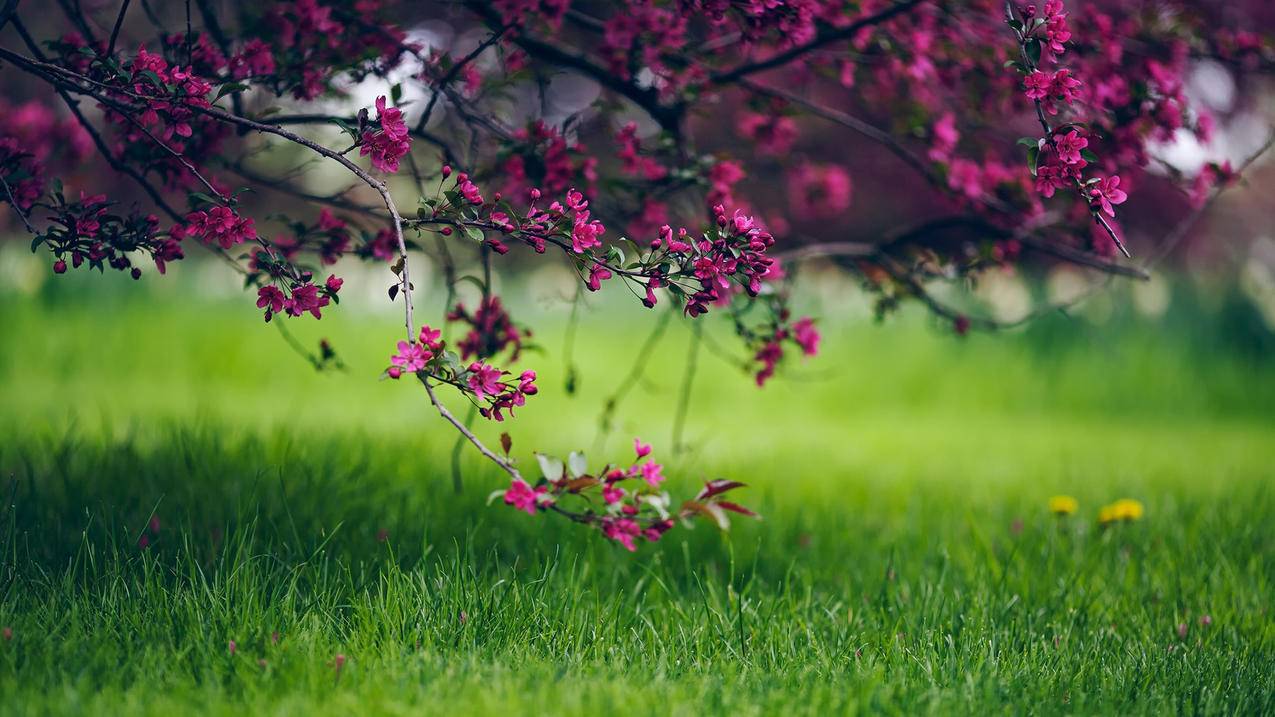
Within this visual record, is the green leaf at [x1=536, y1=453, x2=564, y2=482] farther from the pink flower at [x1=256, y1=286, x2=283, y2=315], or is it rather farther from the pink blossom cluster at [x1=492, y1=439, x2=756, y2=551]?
the pink flower at [x1=256, y1=286, x2=283, y2=315]

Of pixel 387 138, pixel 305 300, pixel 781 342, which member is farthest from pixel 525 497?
pixel 781 342

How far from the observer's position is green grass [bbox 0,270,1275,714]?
6.09 feet

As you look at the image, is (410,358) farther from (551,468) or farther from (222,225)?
(222,225)

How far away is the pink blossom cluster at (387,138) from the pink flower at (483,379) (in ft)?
1.61

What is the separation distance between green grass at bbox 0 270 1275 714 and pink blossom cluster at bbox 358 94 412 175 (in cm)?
93

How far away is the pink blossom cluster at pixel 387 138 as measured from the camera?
6.07 feet

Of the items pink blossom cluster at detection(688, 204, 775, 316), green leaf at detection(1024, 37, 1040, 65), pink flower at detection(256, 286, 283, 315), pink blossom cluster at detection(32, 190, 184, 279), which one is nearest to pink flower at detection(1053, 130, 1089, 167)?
green leaf at detection(1024, 37, 1040, 65)

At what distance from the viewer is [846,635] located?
227 centimetres

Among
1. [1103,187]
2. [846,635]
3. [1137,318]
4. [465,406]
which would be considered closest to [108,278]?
[465,406]

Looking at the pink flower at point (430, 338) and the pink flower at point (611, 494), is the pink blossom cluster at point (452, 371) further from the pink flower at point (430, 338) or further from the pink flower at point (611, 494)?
the pink flower at point (611, 494)

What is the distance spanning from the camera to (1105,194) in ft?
6.23

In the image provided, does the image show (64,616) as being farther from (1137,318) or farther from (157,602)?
(1137,318)

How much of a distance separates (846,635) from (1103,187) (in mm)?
1143

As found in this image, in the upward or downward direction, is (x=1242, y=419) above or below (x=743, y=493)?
above
